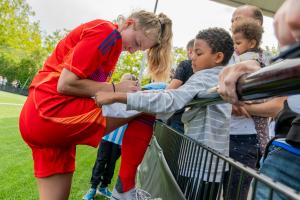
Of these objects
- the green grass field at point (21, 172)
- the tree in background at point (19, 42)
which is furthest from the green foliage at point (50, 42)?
the green grass field at point (21, 172)

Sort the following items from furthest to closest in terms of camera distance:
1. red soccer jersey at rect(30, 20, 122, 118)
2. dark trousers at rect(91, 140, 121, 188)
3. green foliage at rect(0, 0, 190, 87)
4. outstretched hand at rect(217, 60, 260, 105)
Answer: green foliage at rect(0, 0, 190, 87) < dark trousers at rect(91, 140, 121, 188) < red soccer jersey at rect(30, 20, 122, 118) < outstretched hand at rect(217, 60, 260, 105)

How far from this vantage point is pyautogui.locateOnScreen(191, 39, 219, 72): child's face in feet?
6.81

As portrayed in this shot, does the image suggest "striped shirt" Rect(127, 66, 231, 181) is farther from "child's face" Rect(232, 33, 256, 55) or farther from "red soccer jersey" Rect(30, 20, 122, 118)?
"child's face" Rect(232, 33, 256, 55)

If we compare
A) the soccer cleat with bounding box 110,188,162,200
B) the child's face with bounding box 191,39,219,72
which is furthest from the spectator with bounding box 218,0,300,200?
the soccer cleat with bounding box 110,188,162,200

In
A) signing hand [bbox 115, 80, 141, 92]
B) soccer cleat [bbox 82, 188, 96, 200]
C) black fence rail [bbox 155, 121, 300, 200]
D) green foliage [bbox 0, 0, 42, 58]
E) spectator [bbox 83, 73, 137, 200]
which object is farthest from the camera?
green foliage [bbox 0, 0, 42, 58]

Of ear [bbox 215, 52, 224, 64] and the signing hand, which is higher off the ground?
ear [bbox 215, 52, 224, 64]

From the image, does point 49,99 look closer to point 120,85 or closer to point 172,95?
point 120,85

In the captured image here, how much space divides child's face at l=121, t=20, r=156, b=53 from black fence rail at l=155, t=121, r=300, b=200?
0.53 meters

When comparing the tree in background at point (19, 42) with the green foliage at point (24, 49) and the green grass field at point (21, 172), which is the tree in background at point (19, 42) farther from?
the green grass field at point (21, 172)

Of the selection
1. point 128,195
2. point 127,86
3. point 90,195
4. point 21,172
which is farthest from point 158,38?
point 21,172

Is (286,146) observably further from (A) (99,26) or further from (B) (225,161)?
(A) (99,26)

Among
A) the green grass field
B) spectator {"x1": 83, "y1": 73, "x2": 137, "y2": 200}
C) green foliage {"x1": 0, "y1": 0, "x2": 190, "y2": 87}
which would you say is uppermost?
green foliage {"x1": 0, "y1": 0, "x2": 190, "y2": 87}

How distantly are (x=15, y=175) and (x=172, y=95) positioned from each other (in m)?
3.33

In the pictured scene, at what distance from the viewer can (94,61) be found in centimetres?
180
